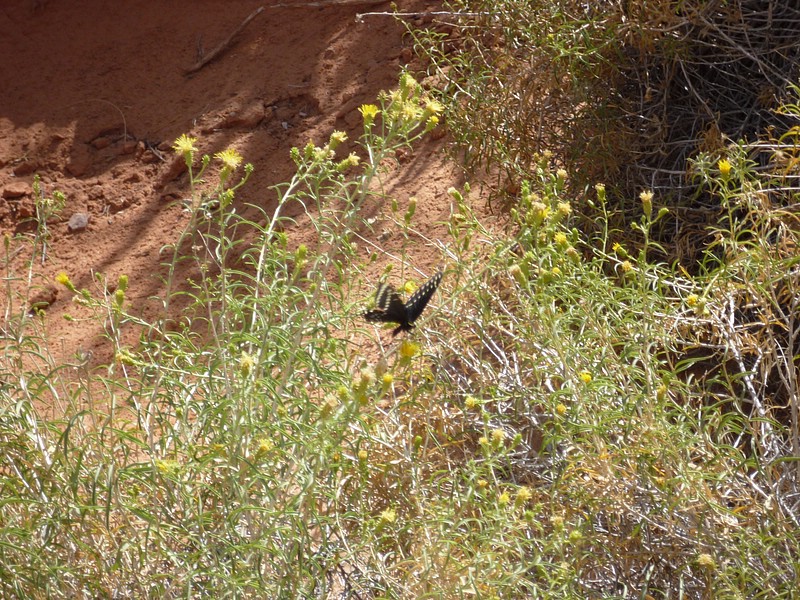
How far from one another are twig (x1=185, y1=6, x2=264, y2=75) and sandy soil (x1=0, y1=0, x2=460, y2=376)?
30mm

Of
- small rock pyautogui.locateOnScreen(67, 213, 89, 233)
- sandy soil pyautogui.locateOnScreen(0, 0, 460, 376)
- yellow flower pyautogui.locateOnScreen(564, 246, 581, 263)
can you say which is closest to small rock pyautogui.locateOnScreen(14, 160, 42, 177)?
sandy soil pyautogui.locateOnScreen(0, 0, 460, 376)

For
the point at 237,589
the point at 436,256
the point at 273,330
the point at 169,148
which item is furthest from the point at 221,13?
the point at 237,589

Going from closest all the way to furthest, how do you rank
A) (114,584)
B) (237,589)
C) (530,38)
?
(237,589) < (114,584) < (530,38)

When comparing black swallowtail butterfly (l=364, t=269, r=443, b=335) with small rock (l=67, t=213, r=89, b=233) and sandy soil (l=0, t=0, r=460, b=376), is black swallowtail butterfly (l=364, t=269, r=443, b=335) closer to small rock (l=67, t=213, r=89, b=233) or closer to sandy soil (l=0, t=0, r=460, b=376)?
sandy soil (l=0, t=0, r=460, b=376)

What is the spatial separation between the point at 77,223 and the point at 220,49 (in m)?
1.53

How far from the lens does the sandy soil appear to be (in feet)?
15.7

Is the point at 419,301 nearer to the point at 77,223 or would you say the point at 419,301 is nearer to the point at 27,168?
the point at 77,223

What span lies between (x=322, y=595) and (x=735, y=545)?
855 millimetres

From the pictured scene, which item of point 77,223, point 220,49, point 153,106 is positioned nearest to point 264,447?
point 77,223

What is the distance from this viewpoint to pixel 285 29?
5770 millimetres

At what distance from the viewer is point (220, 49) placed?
5.80 metres

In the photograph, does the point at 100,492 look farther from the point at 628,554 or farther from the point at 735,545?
the point at 735,545

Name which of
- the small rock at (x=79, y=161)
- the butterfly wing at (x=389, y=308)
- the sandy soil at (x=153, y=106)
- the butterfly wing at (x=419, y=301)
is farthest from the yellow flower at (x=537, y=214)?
the small rock at (x=79, y=161)

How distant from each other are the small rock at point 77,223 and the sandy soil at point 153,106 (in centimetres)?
1
